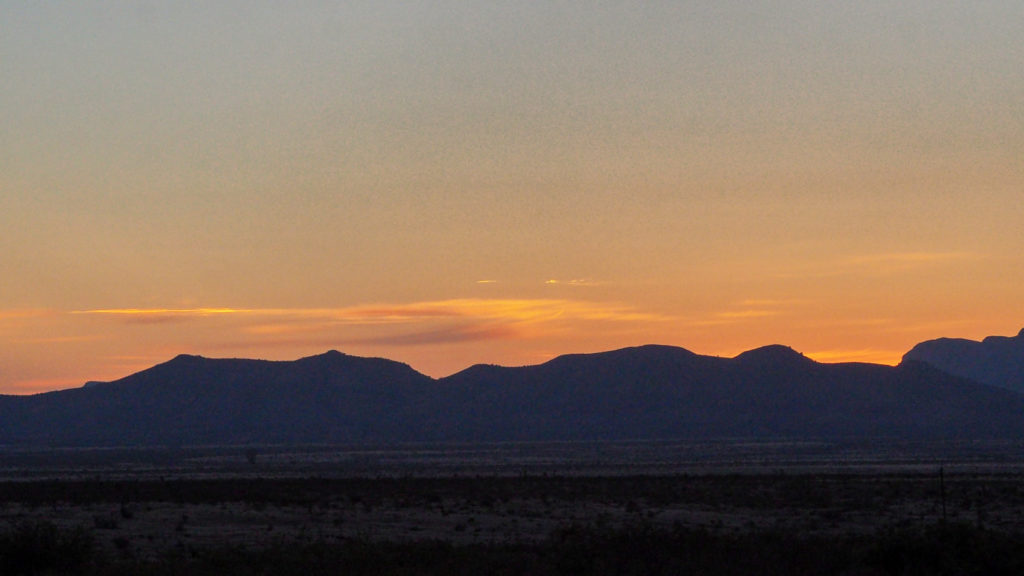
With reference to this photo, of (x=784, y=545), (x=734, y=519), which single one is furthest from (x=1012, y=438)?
(x=784, y=545)

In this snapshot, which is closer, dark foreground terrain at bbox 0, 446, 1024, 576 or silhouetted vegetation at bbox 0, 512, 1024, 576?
silhouetted vegetation at bbox 0, 512, 1024, 576

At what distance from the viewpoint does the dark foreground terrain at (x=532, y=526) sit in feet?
75.5

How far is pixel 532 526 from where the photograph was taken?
38500mm

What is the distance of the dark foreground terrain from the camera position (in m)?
23.0

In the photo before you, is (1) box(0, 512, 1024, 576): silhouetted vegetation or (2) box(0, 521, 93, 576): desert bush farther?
(2) box(0, 521, 93, 576): desert bush

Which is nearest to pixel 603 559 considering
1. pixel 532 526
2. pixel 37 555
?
pixel 37 555

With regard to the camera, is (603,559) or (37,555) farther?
(603,559)

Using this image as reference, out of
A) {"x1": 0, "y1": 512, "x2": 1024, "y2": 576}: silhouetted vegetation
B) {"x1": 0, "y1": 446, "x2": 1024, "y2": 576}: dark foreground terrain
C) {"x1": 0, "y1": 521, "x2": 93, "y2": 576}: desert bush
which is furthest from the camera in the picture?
{"x1": 0, "y1": 446, "x2": 1024, "y2": 576}: dark foreground terrain

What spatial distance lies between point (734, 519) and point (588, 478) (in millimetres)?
29203

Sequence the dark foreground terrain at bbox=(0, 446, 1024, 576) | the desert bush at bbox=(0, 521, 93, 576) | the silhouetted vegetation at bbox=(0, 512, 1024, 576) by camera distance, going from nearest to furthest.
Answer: the silhouetted vegetation at bbox=(0, 512, 1024, 576) < the desert bush at bbox=(0, 521, 93, 576) < the dark foreground terrain at bbox=(0, 446, 1024, 576)

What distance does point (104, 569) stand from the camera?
22.5 metres

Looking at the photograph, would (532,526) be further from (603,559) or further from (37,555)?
(37,555)

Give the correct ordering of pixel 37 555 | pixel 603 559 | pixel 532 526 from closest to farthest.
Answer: pixel 37 555
pixel 603 559
pixel 532 526

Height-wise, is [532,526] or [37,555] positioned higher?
[37,555]
